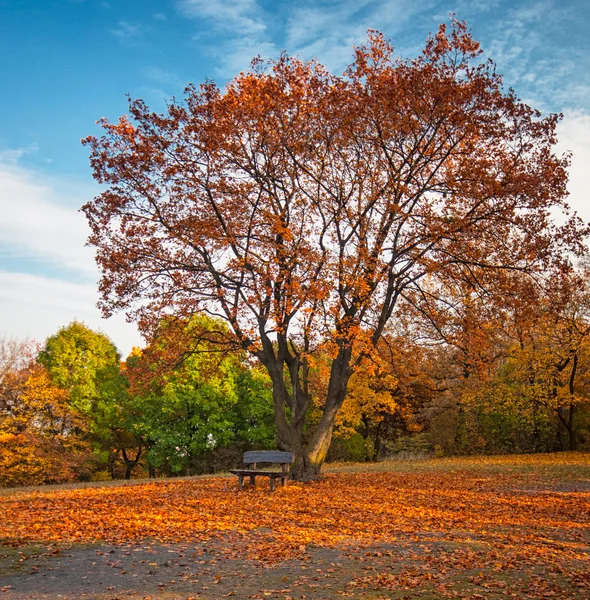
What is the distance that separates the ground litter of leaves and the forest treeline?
9145 mm

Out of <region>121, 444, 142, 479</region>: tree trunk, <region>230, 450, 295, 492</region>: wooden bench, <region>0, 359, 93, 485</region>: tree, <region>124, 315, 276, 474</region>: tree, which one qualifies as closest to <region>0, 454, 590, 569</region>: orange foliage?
<region>230, 450, 295, 492</region>: wooden bench

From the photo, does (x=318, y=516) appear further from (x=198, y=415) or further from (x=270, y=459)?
(x=198, y=415)

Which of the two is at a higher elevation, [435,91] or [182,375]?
[435,91]

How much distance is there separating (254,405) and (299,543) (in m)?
30.7

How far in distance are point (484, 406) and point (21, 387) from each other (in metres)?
24.6

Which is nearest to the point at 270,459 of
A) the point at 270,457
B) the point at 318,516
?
the point at 270,457

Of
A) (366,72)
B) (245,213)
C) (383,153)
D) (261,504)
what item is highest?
(366,72)

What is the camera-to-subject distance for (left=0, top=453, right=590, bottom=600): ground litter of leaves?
A: 7.26 m

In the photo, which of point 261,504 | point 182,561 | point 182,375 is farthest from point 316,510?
point 182,375

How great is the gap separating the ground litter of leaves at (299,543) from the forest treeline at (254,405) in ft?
30.0

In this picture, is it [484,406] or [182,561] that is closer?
[182,561]

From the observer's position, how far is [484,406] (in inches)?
1382

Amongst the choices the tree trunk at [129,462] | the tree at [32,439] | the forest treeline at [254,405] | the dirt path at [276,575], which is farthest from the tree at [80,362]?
the dirt path at [276,575]

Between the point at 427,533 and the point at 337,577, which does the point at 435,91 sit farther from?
the point at 337,577
